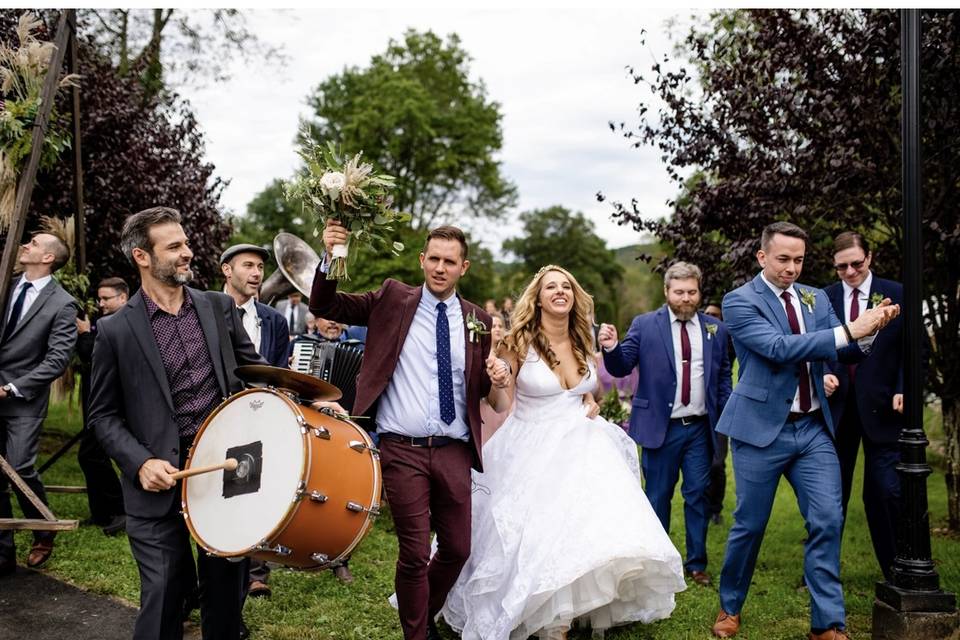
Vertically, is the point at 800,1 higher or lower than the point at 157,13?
lower

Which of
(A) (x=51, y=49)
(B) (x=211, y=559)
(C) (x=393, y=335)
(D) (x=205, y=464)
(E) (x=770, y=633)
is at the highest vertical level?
(A) (x=51, y=49)

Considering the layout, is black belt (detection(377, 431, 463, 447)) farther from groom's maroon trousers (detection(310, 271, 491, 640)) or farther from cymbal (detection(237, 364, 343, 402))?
cymbal (detection(237, 364, 343, 402))

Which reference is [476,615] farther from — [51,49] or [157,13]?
[157,13]

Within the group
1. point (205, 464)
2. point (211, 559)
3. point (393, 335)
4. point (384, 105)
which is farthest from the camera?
point (384, 105)

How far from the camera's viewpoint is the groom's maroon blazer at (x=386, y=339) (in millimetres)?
5148

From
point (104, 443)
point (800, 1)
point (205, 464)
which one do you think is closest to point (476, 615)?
point (205, 464)

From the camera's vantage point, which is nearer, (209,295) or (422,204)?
(209,295)

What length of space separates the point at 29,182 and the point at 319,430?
4381 millimetres

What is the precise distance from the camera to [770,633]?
18.8ft

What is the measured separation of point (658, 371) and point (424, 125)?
33.7 meters

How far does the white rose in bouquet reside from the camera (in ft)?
15.1

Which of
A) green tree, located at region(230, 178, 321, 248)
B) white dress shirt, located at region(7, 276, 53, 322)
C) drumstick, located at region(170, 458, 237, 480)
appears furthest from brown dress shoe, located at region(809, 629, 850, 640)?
green tree, located at region(230, 178, 321, 248)

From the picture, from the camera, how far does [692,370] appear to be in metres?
7.22

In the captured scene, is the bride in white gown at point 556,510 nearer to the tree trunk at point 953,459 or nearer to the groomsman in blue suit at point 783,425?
the groomsman in blue suit at point 783,425
